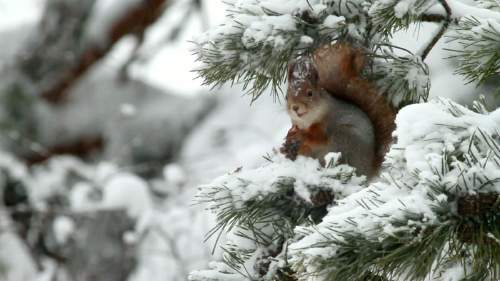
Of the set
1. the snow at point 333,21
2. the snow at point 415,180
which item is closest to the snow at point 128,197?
the snow at point 333,21

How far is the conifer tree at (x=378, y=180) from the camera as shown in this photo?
0.57 m

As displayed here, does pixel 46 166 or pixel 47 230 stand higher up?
pixel 46 166

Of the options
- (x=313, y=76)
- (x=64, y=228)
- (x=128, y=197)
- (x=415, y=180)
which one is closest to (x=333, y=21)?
(x=313, y=76)

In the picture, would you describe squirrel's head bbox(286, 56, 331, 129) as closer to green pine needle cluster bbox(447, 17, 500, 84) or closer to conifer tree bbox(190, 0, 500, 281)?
conifer tree bbox(190, 0, 500, 281)

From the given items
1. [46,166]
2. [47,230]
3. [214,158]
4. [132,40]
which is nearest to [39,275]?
[47,230]

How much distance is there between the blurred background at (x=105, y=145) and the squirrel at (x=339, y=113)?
1.79m

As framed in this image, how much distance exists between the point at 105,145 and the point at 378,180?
129 inches

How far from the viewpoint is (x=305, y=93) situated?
90 centimetres

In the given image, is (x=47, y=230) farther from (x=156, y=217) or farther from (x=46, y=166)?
(x=156, y=217)

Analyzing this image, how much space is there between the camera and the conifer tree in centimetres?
57

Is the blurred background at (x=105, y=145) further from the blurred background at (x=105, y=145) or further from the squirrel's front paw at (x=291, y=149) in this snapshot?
the squirrel's front paw at (x=291, y=149)

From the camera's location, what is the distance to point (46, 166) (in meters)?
3.83

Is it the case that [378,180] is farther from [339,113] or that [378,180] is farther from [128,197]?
[128,197]

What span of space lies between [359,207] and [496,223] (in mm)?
96
